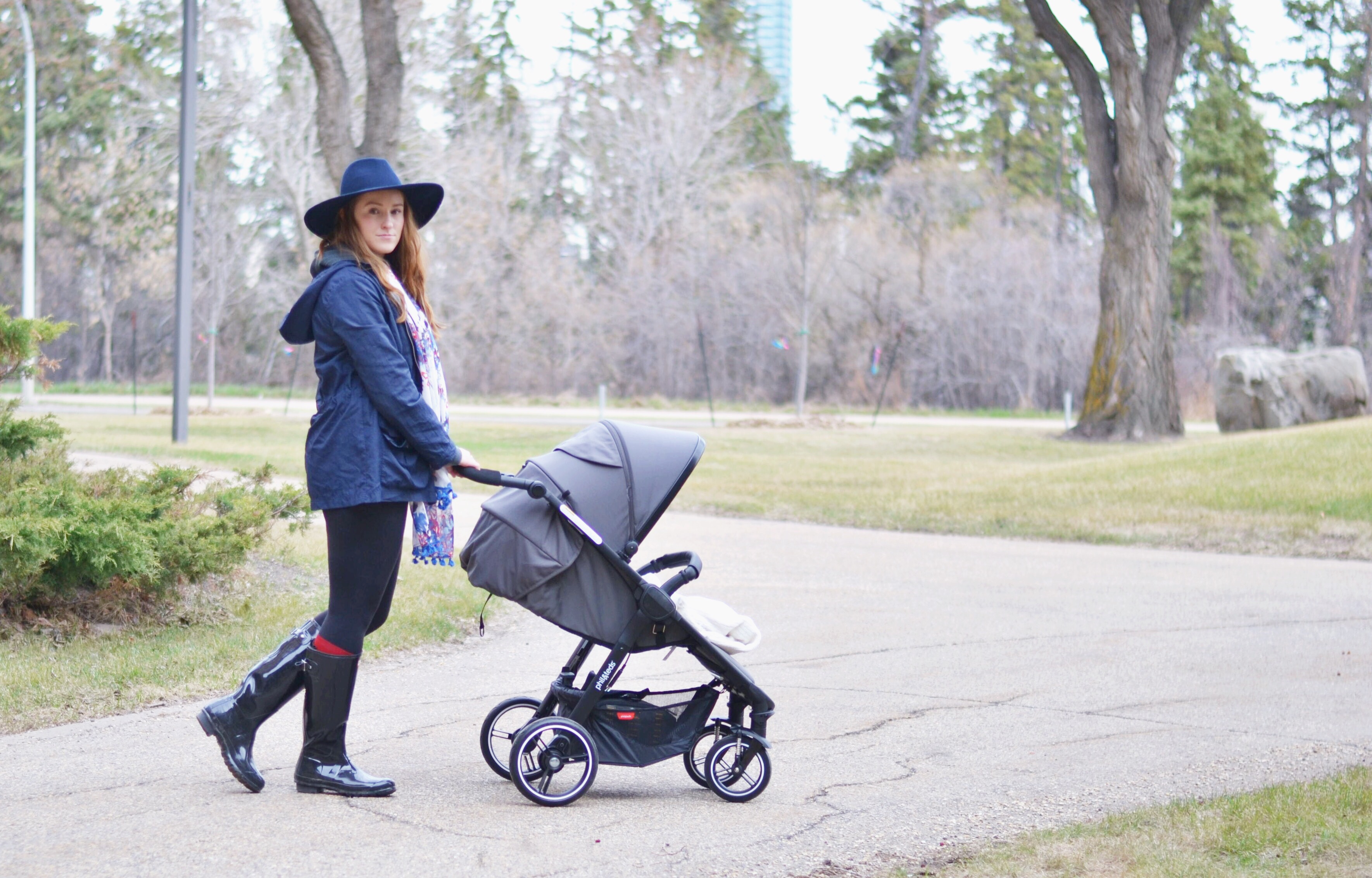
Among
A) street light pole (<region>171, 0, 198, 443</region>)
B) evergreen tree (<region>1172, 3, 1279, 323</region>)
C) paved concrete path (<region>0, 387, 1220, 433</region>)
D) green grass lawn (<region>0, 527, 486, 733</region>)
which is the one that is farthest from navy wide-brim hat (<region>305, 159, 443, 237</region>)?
evergreen tree (<region>1172, 3, 1279, 323</region>)

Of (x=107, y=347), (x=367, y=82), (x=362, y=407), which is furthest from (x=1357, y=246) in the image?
(x=362, y=407)

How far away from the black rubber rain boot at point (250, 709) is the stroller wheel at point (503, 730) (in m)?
0.66

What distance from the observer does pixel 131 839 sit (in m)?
3.99

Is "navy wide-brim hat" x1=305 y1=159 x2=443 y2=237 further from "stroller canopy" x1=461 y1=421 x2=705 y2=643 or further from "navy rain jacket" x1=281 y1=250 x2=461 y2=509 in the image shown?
"stroller canopy" x1=461 y1=421 x2=705 y2=643

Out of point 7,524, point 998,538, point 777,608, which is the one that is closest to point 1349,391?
point 998,538

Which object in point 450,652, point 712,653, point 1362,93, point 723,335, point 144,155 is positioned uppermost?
point 1362,93

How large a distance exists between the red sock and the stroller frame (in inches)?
25.0

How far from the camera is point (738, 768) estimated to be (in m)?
4.60

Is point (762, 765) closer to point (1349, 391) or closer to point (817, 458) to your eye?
point (817, 458)

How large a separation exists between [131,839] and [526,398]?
33109 mm

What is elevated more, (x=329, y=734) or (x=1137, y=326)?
(x=1137, y=326)

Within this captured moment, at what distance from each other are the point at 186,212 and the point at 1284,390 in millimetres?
17699

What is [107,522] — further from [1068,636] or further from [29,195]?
[29,195]

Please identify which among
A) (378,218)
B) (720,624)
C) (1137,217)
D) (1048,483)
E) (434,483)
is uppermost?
(1137,217)
